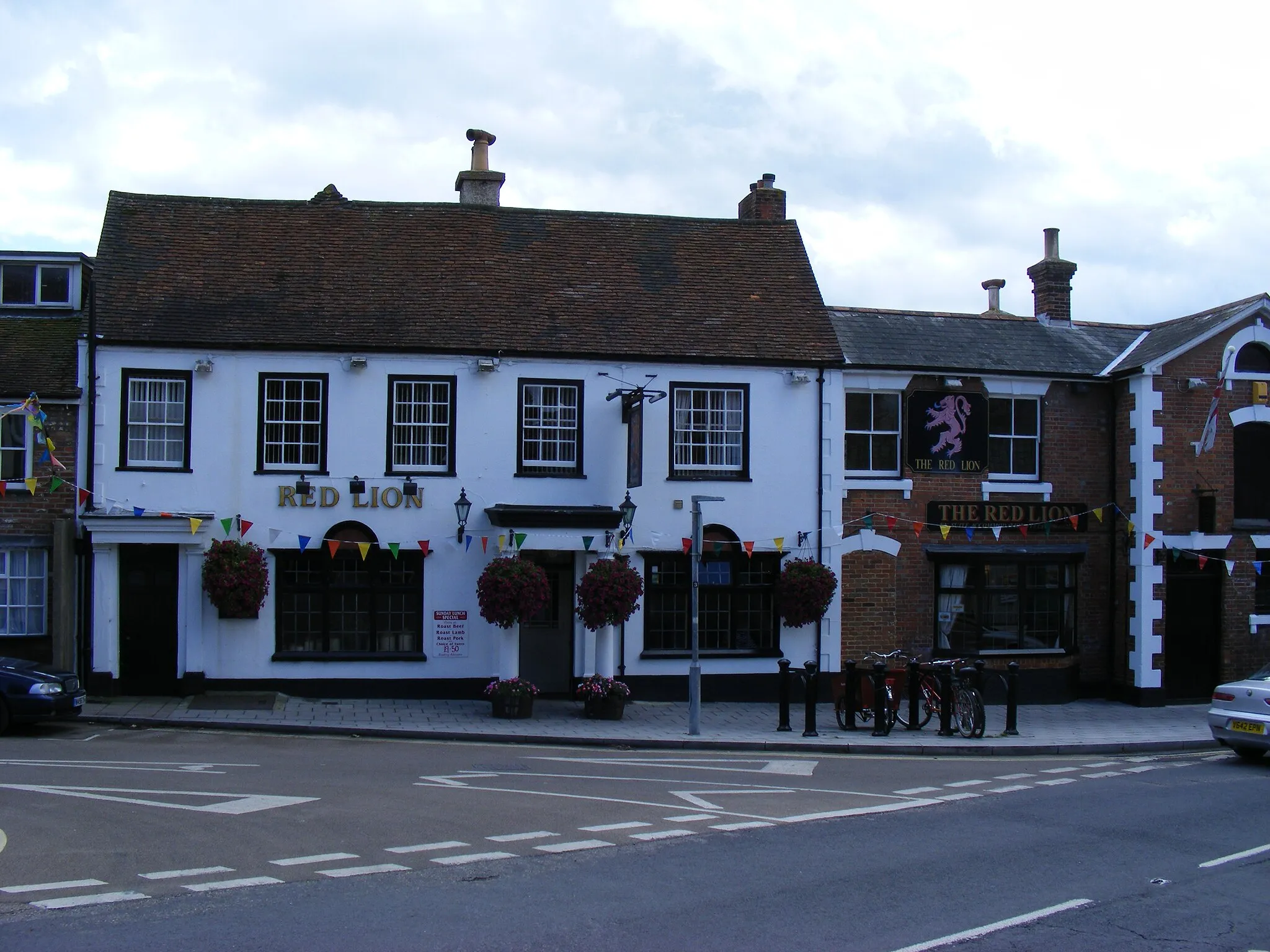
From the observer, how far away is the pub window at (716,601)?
21.5 metres

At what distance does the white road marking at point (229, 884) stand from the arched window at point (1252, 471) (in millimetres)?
19380

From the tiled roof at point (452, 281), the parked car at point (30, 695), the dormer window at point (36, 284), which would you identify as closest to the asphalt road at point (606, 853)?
the parked car at point (30, 695)

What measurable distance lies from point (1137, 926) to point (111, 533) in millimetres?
16280

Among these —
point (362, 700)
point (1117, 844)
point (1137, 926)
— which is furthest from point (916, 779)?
point (362, 700)

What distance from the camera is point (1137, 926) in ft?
27.7

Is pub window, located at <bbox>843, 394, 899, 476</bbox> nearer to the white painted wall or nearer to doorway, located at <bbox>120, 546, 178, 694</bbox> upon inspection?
the white painted wall

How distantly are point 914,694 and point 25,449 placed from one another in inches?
573

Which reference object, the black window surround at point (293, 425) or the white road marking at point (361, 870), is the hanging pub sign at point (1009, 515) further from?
the white road marking at point (361, 870)

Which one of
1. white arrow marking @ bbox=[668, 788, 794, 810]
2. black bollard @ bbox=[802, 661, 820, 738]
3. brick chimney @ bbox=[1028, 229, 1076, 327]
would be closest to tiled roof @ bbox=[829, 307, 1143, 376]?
brick chimney @ bbox=[1028, 229, 1076, 327]

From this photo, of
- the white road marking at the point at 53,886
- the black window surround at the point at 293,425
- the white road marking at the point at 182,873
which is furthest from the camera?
the black window surround at the point at 293,425

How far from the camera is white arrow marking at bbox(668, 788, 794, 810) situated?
1254 centimetres

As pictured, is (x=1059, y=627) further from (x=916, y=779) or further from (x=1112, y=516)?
(x=916, y=779)

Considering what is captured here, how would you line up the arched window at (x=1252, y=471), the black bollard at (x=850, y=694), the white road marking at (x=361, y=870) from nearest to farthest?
the white road marking at (x=361, y=870), the black bollard at (x=850, y=694), the arched window at (x=1252, y=471)

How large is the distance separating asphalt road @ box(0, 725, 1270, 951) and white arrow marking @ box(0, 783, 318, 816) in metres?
0.04
